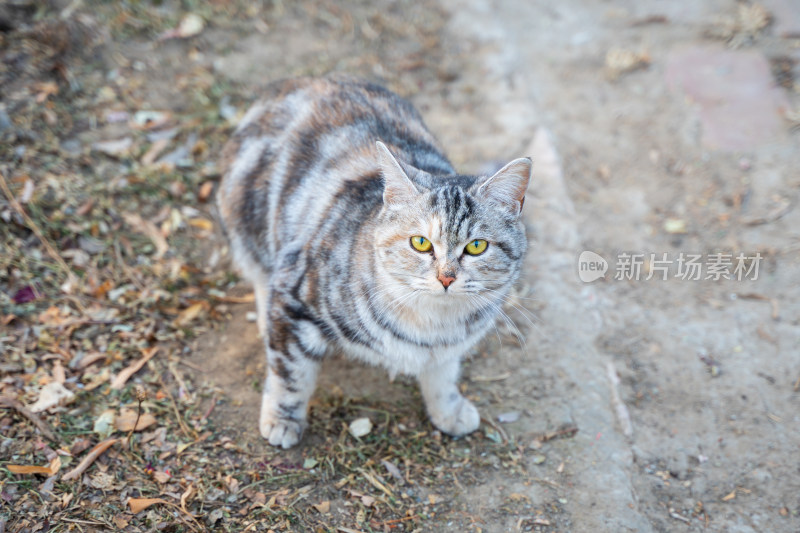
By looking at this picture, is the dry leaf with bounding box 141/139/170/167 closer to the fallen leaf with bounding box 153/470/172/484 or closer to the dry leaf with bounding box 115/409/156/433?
the dry leaf with bounding box 115/409/156/433

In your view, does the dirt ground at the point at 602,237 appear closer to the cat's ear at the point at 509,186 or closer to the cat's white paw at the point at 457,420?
the cat's white paw at the point at 457,420

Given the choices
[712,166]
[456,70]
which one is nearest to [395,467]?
[712,166]

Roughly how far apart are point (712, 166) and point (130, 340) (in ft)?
14.0

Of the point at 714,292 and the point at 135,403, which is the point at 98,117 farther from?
the point at 714,292

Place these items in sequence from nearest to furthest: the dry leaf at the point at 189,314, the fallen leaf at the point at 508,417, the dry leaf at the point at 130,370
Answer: the dry leaf at the point at 130,370
the fallen leaf at the point at 508,417
the dry leaf at the point at 189,314

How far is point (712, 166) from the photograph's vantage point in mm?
4965

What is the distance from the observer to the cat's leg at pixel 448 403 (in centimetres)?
332

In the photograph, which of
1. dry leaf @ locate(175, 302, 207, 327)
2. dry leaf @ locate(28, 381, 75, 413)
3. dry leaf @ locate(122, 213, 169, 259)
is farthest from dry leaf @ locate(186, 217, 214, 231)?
dry leaf @ locate(28, 381, 75, 413)

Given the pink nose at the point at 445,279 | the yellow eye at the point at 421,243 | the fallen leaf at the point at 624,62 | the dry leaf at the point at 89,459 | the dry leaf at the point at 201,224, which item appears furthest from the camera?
the fallen leaf at the point at 624,62

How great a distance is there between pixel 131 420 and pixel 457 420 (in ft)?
5.37

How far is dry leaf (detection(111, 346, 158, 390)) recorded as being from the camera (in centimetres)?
338

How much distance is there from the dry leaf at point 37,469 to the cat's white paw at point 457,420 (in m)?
1.80

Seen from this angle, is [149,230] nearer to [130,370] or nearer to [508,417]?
[130,370]

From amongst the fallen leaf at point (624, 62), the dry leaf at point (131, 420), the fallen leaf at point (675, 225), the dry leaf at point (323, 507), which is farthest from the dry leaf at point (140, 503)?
the fallen leaf at point (624, 62)
